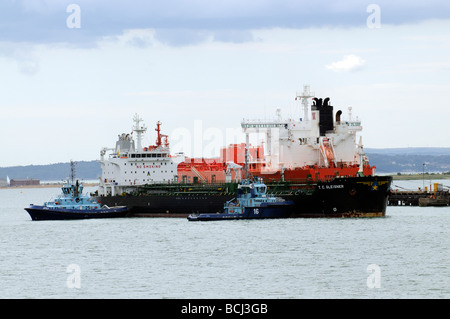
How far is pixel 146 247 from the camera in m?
48.5

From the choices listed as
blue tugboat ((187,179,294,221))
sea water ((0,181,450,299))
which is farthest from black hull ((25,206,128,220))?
blue tugboat ((187,179,294,221))

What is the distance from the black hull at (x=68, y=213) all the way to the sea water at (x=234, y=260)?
8.54 metres

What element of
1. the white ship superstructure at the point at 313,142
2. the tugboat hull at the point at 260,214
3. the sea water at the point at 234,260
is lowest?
the sea water at the point at 234,260

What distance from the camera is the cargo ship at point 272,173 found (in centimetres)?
6406

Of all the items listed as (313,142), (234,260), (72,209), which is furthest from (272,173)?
(234,260)

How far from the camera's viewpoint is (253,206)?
209 feet

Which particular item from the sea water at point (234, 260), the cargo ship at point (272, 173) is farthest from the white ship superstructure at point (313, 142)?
the sea water at point (234, 260)

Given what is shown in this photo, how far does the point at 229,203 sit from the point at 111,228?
9.22 m

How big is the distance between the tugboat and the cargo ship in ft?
7.28

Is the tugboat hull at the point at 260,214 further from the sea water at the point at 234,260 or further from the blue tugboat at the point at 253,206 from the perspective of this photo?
the sea water at the point at 234,260

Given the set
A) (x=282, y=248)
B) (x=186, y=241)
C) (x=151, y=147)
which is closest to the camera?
(x=282, y=248)

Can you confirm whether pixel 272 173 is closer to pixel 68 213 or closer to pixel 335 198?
pixel 335 198

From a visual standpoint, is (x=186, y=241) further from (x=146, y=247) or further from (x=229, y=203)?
(x=229, y=203)

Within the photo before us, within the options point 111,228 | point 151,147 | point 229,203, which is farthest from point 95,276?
point 151,147
